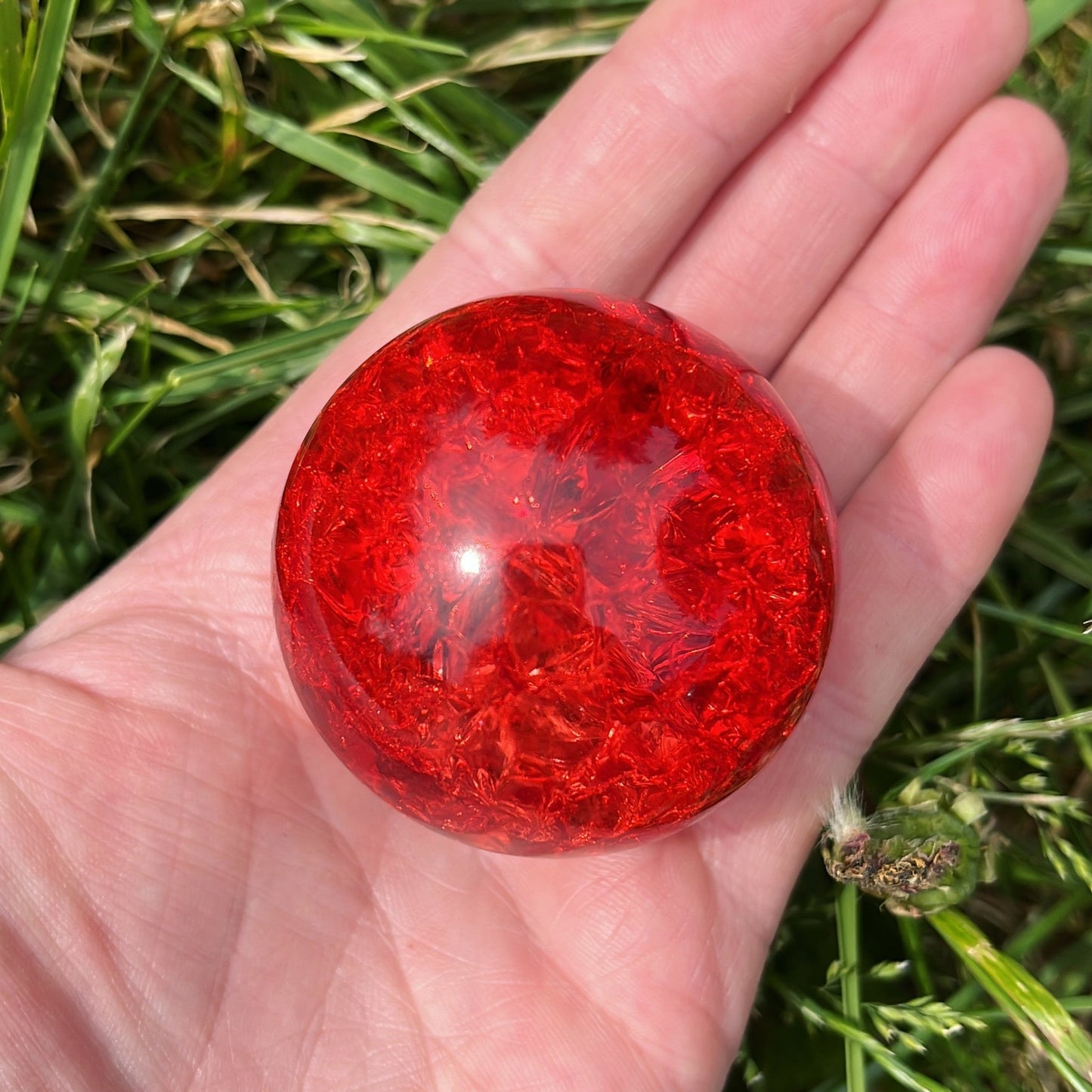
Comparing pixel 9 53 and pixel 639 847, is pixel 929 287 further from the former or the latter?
pixel 9 53

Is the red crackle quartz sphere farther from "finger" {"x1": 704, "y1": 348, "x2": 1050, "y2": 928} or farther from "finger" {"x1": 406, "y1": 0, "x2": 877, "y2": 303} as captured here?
"finger" {"x1": 406, "y1": 0, "x2": 877, "y2": 303}

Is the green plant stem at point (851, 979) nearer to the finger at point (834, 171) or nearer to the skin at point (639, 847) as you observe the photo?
the skin at point (639, 847)

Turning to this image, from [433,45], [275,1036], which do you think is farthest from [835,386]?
[275,1036]

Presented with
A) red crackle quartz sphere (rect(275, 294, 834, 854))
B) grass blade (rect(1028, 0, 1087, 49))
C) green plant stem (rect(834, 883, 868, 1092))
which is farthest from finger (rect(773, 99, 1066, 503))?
green plant stem (rect(834, 883, 868, 1092))

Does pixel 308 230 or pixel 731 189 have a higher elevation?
pixel 731 189

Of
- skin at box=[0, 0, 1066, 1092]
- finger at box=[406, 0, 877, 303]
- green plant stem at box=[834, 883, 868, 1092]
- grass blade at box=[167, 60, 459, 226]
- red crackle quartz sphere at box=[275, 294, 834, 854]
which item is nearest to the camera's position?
red crackle quartz sphere at box=[275, 294, 834, 854]

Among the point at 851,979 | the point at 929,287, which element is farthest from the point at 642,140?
the point at 851,979

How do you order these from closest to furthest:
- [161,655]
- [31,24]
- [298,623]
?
[298,623] → [161,655] → [31,24]

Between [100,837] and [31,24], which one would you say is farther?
[31,24]

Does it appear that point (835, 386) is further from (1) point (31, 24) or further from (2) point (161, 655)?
(1) point (31, 24)
